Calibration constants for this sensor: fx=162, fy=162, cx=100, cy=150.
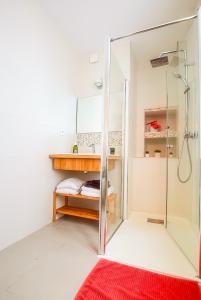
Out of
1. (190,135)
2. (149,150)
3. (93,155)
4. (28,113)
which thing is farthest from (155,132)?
(28,113)

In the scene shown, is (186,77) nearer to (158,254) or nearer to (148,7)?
(148,7)

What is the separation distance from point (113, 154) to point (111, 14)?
1.76 metres

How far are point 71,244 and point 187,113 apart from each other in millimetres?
1800

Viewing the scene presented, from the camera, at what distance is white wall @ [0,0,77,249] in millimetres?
1523

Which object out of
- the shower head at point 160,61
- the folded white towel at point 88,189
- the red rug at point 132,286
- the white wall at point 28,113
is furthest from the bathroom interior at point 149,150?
the white wall at point 28,113

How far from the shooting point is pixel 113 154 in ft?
6.21

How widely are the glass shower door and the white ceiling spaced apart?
606mm

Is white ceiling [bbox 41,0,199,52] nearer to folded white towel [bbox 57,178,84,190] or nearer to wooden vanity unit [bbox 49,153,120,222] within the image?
wooden vanity unit [bbox 49,153,120,222]

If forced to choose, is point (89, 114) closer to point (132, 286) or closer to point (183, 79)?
point (183, 79)

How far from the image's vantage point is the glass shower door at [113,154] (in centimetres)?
145

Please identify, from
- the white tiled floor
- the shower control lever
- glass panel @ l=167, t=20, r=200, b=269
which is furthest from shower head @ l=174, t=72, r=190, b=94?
the white tiled floor

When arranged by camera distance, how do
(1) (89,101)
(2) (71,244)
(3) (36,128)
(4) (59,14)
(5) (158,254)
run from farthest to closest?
(1) (89,101) → (4) (59,14) → (3) (36,128) → (2) (71,244) → (5) (158,254)

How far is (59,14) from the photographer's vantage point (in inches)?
81.2

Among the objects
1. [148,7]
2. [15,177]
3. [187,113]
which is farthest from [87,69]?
[15,177]
